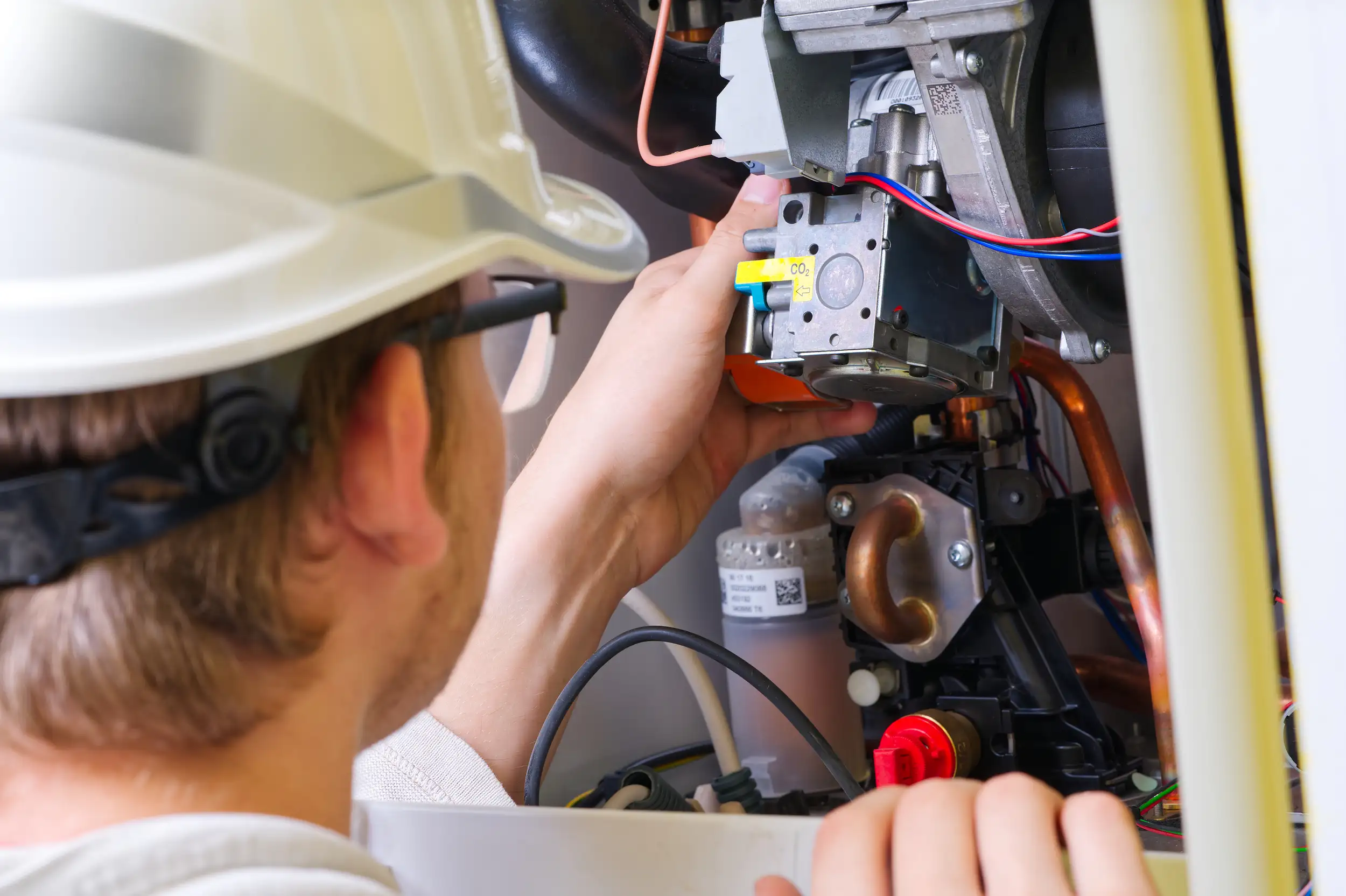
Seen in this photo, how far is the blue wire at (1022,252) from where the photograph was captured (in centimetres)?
71

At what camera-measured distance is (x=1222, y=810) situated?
0.31m

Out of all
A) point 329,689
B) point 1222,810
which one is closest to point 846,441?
point 329,689

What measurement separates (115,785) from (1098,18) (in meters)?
0.44

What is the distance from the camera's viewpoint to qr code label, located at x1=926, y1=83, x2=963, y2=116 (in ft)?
2.24

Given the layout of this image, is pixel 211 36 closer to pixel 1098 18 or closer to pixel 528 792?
pixel 1098 18

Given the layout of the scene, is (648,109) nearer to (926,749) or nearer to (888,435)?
(888,435)

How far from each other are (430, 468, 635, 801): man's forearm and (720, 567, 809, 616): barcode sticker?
13cm

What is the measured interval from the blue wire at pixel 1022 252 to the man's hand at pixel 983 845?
0.35 meters

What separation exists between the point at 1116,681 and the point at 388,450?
0.87 metres

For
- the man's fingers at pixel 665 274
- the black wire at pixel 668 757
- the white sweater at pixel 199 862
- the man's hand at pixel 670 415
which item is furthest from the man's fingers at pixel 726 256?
the white sweater at pixel 199 862

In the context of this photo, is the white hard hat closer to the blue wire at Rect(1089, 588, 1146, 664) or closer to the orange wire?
the orange wire

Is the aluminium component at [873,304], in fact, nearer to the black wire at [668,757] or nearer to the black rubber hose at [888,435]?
the black rubber hose at [888,435]

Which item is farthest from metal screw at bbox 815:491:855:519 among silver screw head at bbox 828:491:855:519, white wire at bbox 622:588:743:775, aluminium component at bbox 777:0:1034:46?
aluminium component at bbox 777:0:1034:46

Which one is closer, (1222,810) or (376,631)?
(1222,810)
